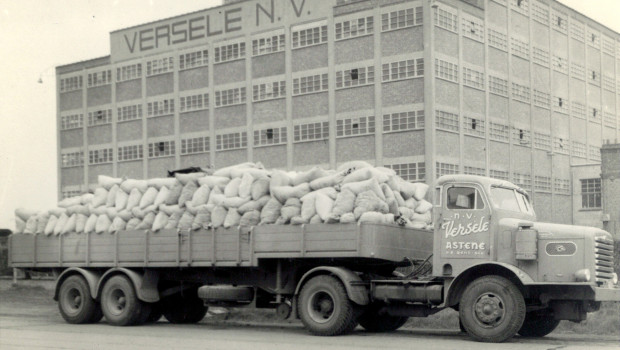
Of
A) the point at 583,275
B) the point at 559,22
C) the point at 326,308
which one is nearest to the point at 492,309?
the point at 583,275

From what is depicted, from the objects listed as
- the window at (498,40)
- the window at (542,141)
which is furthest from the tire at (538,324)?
the window at (542,141)

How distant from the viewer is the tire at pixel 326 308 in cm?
1414

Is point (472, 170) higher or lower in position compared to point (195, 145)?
lower

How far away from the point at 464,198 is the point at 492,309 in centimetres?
199

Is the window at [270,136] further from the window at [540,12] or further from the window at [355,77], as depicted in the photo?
the window at [540,12]

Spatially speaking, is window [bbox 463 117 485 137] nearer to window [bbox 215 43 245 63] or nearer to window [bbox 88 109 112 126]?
window [bbox 215 43 245 63]

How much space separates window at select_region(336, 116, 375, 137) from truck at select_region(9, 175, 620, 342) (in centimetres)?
2830

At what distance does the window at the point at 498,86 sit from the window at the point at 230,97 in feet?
49.4

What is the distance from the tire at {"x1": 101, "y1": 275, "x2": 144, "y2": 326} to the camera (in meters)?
17.2

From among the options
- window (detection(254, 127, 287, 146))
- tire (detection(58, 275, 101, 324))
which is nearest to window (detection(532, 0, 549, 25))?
window (detection(254, 127, 287, 146))

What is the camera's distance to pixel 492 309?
42.2ft

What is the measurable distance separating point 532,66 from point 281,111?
15.9m

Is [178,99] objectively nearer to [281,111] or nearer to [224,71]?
[224,71]

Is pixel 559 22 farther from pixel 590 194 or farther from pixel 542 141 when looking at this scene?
pixel 590 194
